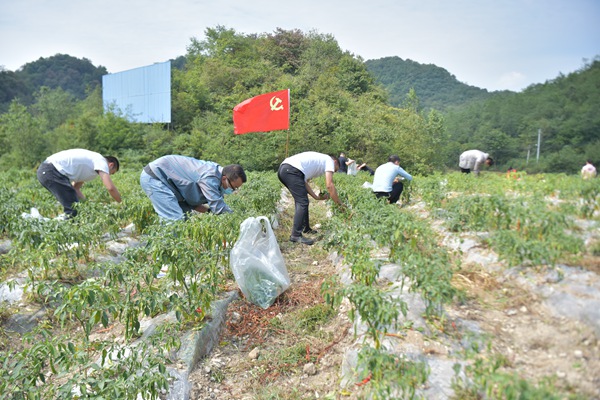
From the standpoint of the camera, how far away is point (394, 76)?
49.4m

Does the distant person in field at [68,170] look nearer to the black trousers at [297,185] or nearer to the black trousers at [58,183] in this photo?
the black trousers at [58,183]

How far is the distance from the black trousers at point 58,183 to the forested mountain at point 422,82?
33482mm

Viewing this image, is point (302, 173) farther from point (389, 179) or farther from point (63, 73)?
point (63, 73)

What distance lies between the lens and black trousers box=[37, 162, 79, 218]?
5.56 metres

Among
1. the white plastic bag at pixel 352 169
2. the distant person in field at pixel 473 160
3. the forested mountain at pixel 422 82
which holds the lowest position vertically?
the white plastic bag at pixel 352 169

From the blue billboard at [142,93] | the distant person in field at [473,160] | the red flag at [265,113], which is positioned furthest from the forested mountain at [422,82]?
the distant person in field at [473,160]

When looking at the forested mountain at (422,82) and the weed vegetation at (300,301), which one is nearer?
the weed vegetation at (300,301)

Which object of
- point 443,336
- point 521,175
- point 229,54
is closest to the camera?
point 443,336

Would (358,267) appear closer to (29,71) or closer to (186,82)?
(186,82)

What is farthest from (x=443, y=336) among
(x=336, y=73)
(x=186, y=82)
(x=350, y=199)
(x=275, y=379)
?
(x=186, y=82)

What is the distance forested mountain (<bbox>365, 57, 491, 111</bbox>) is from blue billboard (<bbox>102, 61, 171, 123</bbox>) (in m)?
21.4

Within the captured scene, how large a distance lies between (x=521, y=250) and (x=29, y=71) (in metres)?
79.2

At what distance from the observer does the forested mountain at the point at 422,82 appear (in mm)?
39181

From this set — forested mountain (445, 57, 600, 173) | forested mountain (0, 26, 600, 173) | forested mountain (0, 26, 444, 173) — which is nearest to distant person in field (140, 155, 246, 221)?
forested mountain (445, 57, 600, 173)
